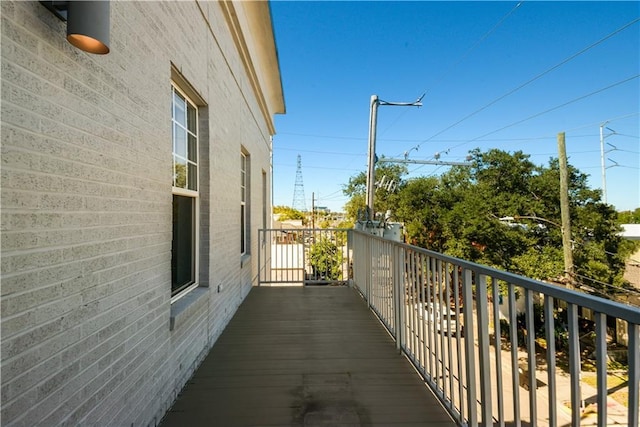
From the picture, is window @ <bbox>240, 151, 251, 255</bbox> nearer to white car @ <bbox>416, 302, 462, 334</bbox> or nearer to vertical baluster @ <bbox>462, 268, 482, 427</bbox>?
white car @ <bbox>416, 302, 462, 334</bbox>

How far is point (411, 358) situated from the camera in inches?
95.1

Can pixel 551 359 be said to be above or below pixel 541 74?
below

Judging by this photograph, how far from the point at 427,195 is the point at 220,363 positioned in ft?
55.0

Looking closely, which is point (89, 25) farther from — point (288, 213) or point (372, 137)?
point (288, 213)

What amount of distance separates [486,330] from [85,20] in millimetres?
2098

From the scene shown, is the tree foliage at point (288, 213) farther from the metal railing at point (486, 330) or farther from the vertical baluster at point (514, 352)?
the vertical baluster at point (514, 352)

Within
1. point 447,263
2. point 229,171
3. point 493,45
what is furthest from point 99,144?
point 493,45

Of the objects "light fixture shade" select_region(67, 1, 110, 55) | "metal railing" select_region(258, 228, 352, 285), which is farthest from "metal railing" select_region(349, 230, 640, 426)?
"metal railing" select_region(258, 228, 352, 285)

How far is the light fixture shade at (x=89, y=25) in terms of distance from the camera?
3.26ft

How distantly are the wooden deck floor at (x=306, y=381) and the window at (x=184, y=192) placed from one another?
0.81 m

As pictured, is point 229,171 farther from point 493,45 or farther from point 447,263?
point 493,45

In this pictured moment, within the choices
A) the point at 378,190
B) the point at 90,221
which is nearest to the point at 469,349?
the point at 90,221

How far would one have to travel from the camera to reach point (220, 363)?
2.52m

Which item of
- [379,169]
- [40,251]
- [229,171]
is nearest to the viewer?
[40,251]
